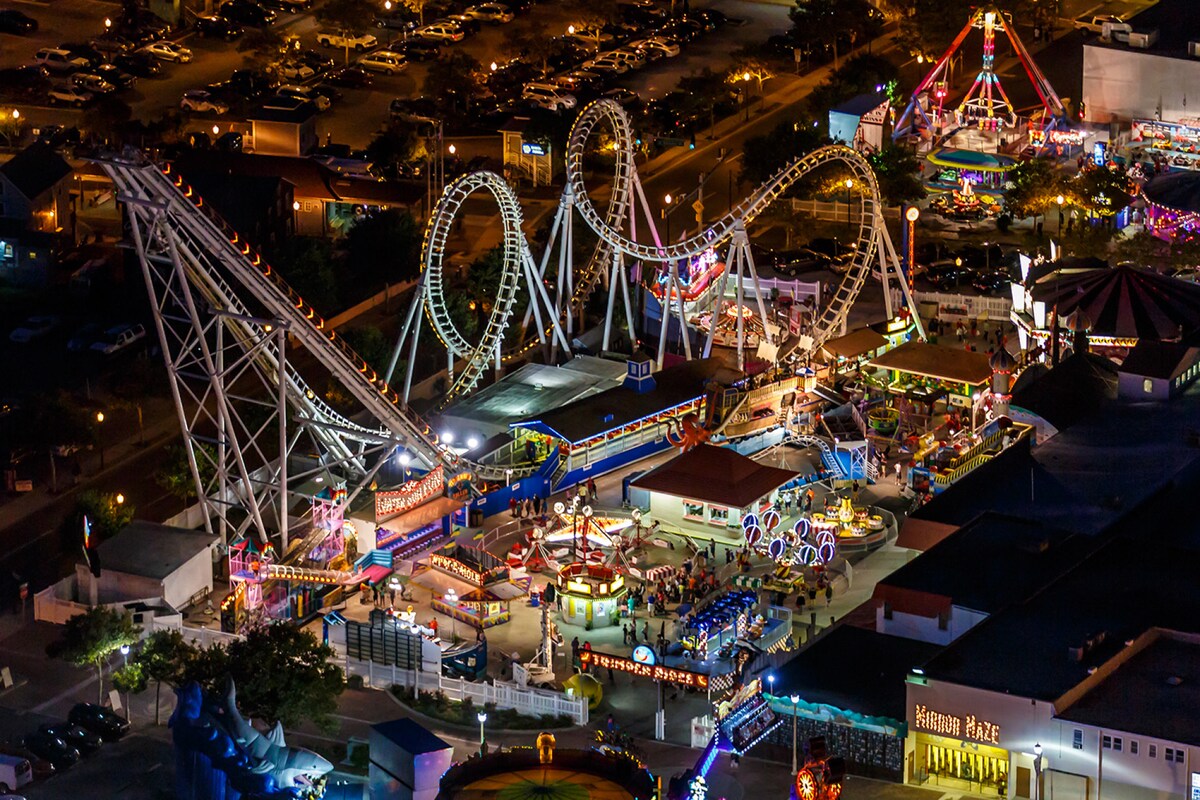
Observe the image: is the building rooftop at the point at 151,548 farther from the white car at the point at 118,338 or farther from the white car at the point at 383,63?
the white car at the point at 383,63

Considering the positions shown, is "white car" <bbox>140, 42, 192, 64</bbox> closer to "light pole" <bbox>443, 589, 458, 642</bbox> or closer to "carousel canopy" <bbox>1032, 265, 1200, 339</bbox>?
"carousel canopy" <bbox>1032, 265, 1200, 339</bbox>

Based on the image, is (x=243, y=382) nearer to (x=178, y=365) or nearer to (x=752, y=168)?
(x=178, y=365)

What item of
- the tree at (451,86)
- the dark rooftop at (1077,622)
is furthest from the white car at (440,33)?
the dark rooftop at (1077,622)

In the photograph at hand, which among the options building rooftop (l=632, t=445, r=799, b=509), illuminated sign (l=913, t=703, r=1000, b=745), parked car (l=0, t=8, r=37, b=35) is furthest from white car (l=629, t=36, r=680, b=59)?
illuminated sign (l=913, t=703, r=1000, b=745)

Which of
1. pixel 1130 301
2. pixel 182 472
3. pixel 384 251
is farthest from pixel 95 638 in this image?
pixel 1130 301

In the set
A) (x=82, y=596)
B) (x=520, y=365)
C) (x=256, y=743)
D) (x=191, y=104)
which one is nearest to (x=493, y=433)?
(x=520, y=365)

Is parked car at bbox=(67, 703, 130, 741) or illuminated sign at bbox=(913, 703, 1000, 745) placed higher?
illuminated sign at bbox=(913, 703, 1000, 745)

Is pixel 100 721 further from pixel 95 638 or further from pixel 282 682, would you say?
pixel 282 682
